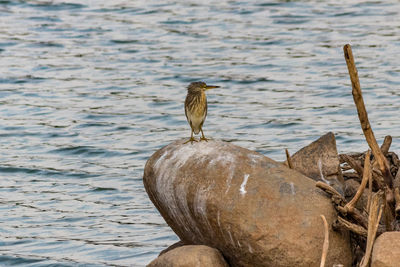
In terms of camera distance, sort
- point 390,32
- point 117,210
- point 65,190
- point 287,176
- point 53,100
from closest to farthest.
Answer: point 287,176 → point 117,210 → point 65,190 → point 53,100 → point 390,32

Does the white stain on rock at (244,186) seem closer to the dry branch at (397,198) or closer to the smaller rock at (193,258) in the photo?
the smaller rock at (193,258)

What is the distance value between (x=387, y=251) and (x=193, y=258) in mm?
1647

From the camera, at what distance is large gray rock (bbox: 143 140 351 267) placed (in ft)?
28.7

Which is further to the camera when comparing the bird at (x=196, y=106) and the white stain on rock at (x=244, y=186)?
the bird at (x=196, y=106)

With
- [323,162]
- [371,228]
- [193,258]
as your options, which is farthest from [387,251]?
[323,162]

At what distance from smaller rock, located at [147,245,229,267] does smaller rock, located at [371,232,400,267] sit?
1.42 meters

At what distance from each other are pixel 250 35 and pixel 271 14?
1839mm

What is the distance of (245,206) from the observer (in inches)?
351

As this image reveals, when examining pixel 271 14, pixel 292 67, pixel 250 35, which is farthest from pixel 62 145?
pixel 271 14

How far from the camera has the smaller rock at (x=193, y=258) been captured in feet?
28.8

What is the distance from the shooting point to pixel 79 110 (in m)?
18.2

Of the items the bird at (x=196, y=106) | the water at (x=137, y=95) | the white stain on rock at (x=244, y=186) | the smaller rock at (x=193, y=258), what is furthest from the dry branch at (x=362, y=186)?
the water at (x=137, y=95)

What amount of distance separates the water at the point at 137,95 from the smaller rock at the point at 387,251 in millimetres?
3578

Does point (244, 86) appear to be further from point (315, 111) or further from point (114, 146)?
point (114, 146)
